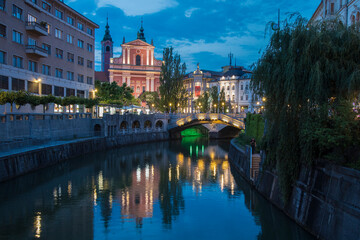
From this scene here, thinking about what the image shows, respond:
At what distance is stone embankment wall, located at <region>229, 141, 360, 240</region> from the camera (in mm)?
14055

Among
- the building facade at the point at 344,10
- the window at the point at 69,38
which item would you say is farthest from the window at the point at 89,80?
the building facade at the point at 344,10

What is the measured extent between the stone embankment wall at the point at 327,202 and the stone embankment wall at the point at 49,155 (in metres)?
22.8

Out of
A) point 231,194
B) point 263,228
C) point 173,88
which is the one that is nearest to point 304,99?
point 263,228

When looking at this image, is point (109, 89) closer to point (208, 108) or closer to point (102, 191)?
point (208, 108)

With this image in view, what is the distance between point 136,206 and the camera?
80.5 feet

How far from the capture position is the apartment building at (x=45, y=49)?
147 ft

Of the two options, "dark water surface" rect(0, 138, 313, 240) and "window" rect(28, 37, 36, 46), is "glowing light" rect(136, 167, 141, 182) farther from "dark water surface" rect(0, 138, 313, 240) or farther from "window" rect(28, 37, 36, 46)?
"window" rect(28, 37, 36, 46)

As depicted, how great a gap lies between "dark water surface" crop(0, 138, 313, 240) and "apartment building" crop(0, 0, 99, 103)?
59.4 feet

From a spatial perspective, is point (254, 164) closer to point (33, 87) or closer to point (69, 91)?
point (33, 87)

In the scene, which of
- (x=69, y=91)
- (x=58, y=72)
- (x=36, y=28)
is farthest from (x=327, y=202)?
(x=69, y=91)

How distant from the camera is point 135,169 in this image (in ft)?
133

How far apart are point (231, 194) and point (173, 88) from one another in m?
Answer: 51.6

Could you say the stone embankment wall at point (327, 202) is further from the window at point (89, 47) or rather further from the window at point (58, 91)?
the window at point (89, 47)

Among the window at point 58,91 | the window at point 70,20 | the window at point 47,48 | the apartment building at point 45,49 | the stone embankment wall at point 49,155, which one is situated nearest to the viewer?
the stone embankment wall at point 49,155
